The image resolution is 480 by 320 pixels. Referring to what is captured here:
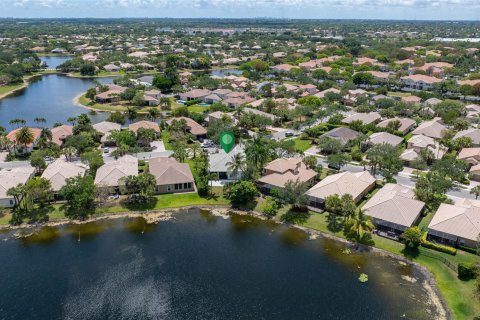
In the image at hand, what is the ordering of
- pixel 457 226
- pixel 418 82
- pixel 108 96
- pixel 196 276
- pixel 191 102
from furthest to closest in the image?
pixel 418 82 → pixel 108 96 → pixel 191 102 → pixel 457 226 → pixel 196 276

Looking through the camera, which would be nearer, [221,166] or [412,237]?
[412,237]

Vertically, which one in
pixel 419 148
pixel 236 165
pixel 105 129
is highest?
pixel 236 165

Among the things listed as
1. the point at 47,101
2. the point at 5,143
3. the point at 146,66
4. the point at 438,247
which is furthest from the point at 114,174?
the point at 146,66

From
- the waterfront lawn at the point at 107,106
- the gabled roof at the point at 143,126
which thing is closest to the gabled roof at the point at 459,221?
the gabled roof at the point at 143,126

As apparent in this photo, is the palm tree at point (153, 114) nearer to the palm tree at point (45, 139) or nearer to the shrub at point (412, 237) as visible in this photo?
the palm tree at point (45, 139)

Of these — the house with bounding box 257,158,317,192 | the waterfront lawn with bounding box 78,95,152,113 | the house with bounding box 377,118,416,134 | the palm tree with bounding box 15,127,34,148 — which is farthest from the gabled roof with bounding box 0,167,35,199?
the house with bounding box 377,118,416,134

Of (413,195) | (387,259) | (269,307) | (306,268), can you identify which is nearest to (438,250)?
(387,259)

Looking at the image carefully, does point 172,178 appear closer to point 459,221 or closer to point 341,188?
point 341,188
